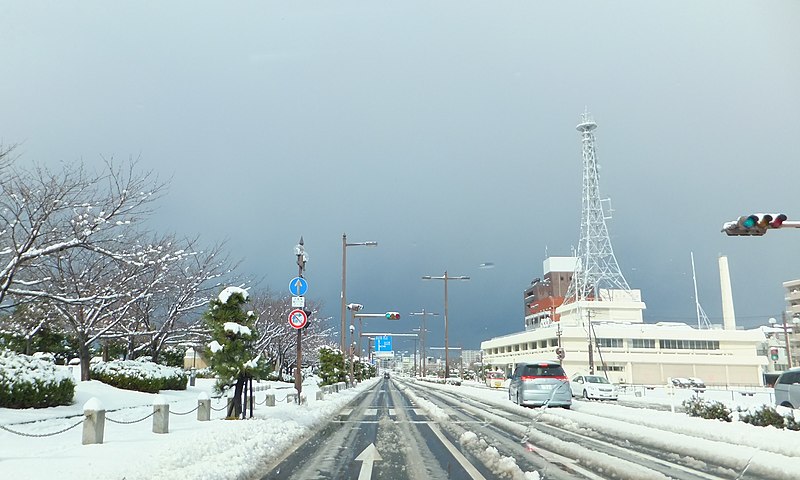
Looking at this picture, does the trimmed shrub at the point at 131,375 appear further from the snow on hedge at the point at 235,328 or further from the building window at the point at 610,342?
the building window at the point at 610,342

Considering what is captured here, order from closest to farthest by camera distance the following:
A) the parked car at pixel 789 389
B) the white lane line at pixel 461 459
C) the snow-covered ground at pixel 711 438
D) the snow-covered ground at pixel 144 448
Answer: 1. the snow-covered ground at pixel 144 448
2. the white lane line at pixel 461 459
3. the snow-covered ground at pixel 711 438
4. the parked car at pixel 789 389

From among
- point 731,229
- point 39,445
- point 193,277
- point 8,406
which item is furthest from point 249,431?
point 193,277

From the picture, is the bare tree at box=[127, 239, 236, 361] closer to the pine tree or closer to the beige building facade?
the pine tree

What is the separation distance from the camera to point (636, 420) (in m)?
17.8

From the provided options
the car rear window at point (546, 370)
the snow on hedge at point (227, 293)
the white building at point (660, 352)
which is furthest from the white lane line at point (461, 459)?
the white building at point (660, 352)

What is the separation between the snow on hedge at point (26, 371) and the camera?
16.5m

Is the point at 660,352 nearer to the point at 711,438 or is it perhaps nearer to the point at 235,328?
the point at 711,438

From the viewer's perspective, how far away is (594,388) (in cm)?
3356

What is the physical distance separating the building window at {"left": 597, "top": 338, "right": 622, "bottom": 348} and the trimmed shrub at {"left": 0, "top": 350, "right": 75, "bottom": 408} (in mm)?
87186

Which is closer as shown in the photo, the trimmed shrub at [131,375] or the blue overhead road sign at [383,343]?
the trimmed shrub at [131,375]

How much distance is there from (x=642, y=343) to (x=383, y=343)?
Result: 151 feet

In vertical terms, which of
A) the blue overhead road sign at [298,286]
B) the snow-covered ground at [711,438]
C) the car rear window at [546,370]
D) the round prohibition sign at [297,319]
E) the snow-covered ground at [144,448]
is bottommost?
the snow-covered ground at [711,438]

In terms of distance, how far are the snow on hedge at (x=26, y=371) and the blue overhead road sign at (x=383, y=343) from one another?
58.8 meters

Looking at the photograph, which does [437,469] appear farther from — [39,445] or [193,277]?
[193,277]
